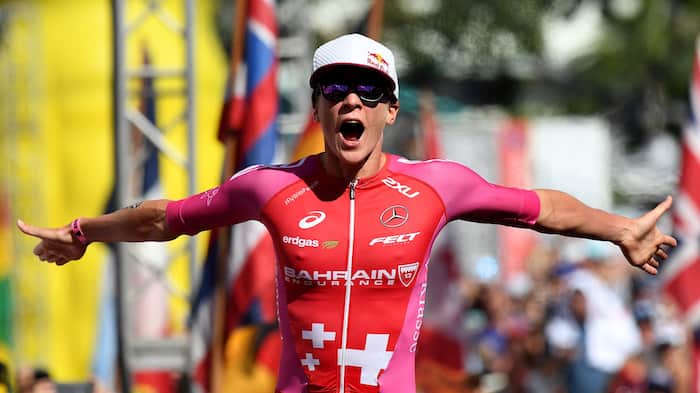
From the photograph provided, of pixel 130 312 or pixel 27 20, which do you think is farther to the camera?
pixel 27 20

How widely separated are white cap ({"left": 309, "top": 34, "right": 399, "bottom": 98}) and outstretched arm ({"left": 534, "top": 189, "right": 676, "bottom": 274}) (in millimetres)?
715

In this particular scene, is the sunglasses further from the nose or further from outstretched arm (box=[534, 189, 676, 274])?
outstretched arm (box=[534, 189, 676, 274])

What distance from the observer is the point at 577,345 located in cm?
1140

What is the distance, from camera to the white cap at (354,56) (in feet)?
15.5

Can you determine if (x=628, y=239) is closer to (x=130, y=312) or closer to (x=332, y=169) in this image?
(x=332, y=169)

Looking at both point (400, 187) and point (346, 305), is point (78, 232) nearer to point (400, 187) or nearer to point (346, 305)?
point (346, 305)

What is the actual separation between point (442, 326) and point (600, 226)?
7658 millimetres

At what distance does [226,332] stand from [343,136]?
17.4ft

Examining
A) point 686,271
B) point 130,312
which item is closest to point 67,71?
point 130,312

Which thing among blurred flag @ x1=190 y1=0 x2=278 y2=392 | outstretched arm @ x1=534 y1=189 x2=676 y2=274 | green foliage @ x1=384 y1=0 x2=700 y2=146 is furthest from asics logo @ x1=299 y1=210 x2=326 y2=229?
green foliage @ x1=384 y1=0 x2=700 y2=146

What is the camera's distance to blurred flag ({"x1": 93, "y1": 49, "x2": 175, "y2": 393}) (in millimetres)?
11141

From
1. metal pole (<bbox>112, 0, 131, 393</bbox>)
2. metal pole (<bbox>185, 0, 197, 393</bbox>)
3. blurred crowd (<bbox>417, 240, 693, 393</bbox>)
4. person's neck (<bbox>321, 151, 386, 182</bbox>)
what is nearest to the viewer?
person's neck (<bbox>321, 151, 386, 182</bbox>)

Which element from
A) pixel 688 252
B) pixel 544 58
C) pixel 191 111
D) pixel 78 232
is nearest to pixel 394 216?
pixel 78 232

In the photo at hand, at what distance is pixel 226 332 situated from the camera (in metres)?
9.89
